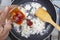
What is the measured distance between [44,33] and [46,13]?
12cm

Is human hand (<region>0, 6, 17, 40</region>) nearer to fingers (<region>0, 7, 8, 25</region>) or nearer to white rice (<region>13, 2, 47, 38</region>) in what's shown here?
fingers (<region>0, 7, 8, 25</region>)

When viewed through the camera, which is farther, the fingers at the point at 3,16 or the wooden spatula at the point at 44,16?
the wooden spatula at the point at 44,16

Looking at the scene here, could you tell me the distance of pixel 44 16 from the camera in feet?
3.16

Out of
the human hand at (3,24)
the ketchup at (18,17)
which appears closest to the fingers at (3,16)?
the human hand at (3,24)

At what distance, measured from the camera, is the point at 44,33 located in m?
1.02

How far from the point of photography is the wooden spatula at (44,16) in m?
0.96

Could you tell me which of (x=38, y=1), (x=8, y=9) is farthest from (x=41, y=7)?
(x=8, y=9)

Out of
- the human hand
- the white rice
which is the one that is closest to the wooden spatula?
the white rice

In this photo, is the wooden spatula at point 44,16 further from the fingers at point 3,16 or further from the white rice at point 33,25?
the fingers at point 3,16

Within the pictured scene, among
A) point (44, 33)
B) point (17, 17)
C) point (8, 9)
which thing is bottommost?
point (44, 33)

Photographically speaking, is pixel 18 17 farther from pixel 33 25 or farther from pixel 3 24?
pixel 3 24

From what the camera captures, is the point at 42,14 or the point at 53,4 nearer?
the point at 42,14

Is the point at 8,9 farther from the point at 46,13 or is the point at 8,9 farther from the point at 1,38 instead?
the point at 46,13

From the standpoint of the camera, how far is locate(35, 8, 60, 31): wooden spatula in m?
0.96
